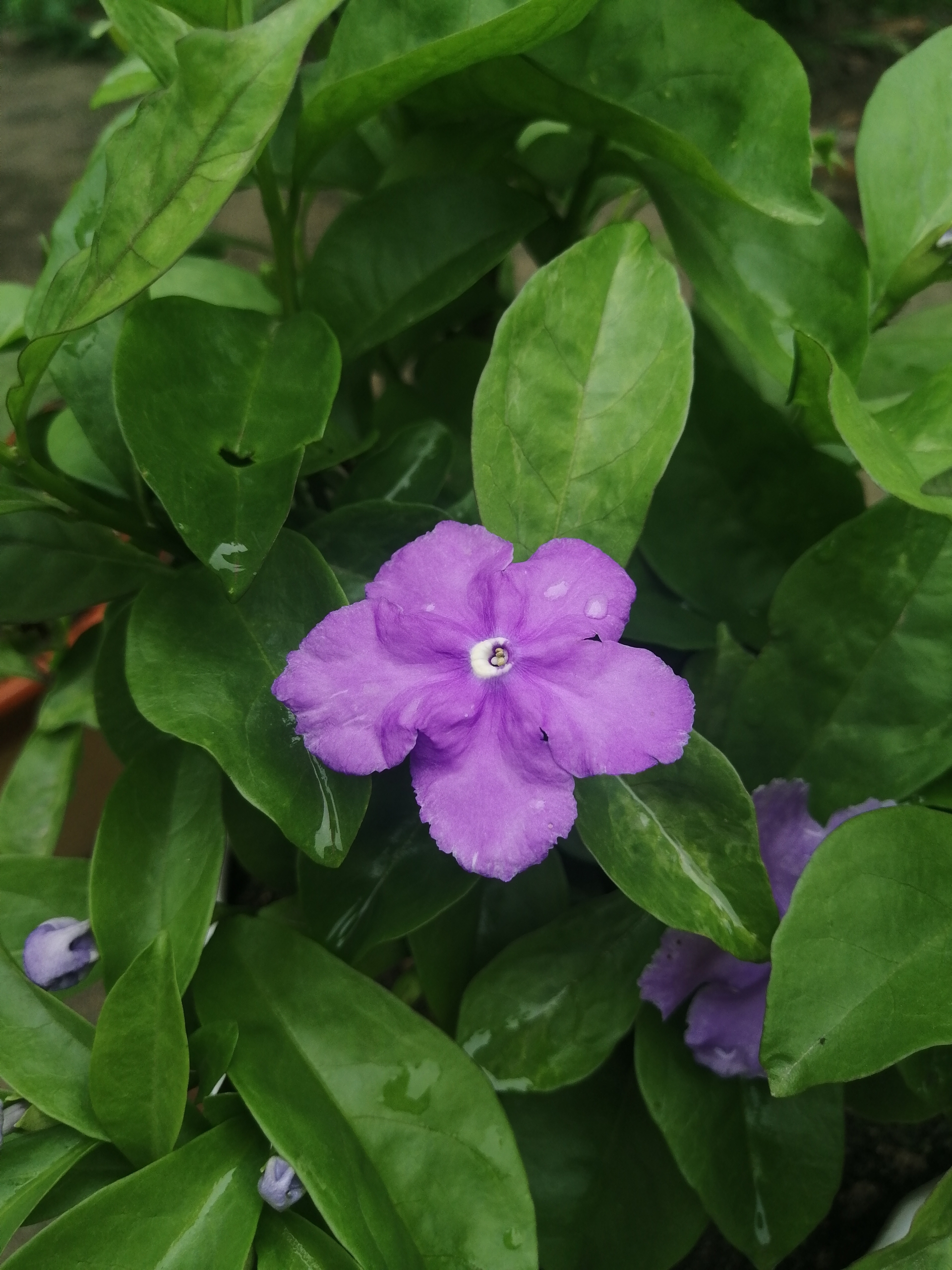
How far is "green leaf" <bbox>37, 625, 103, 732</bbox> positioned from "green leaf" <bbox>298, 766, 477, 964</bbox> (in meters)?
0.24

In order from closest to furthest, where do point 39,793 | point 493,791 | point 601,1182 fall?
point 493,791 < point 601,1182 < point 39,793

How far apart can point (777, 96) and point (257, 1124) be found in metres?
0.63

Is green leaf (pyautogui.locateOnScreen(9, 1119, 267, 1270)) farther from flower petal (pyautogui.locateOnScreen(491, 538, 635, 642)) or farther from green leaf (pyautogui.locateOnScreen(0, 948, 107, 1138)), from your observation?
flower petal (pyautogui.locateOnScreen(491, 538, 635, 642))

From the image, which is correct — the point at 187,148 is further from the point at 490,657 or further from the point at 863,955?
the point at 863,955

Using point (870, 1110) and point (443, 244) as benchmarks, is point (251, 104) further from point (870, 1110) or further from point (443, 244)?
point (870, 1110)

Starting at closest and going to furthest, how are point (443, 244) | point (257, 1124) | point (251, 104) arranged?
point (251, 104), point (257, 1124), point (443, 244)

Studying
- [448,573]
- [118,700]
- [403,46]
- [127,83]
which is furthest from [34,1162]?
[127,83]

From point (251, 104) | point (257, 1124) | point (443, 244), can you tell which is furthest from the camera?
point (443, 244)

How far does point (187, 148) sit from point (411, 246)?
24 centimetres

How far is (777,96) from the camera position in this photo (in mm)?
580

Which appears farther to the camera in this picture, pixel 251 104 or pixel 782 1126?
pixel 782 1126

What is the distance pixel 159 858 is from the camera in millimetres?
614

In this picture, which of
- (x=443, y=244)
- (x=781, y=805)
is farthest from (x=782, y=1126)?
(x=443, y=244)

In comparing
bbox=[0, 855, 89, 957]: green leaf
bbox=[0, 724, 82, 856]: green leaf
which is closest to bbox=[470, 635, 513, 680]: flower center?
bbox=[0, 855, 89, 957]: green leaf
